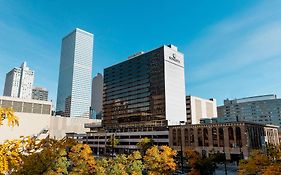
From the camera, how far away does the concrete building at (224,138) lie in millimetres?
82625

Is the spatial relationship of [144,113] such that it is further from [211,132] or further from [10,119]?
[10,119]

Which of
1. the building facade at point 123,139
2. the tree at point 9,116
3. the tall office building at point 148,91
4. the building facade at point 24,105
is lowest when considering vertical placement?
the building facade at point 123,139

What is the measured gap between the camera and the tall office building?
150 metres

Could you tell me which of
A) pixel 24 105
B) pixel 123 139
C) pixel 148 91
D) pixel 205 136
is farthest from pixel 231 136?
pixel 148 91

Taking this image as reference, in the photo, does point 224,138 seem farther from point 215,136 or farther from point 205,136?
point 205,136

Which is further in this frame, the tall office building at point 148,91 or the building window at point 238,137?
the tall office building at point 148,91

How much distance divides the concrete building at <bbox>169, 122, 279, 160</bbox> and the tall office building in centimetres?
4024

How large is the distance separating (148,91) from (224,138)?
252 feet

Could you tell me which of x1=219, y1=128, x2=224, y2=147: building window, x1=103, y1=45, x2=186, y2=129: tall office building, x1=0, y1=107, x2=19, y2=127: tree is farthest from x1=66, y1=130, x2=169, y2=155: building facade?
x1=0, y1=107, x2=19, y2=127: tree

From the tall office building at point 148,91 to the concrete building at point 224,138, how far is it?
40.2 meters

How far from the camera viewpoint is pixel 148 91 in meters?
157

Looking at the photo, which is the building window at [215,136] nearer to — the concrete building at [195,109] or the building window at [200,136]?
the building window at [200,136]

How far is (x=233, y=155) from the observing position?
84.5m

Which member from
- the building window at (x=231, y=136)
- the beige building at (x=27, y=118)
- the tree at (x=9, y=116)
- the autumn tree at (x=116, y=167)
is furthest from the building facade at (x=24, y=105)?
the tree at (x=9, y=116)
